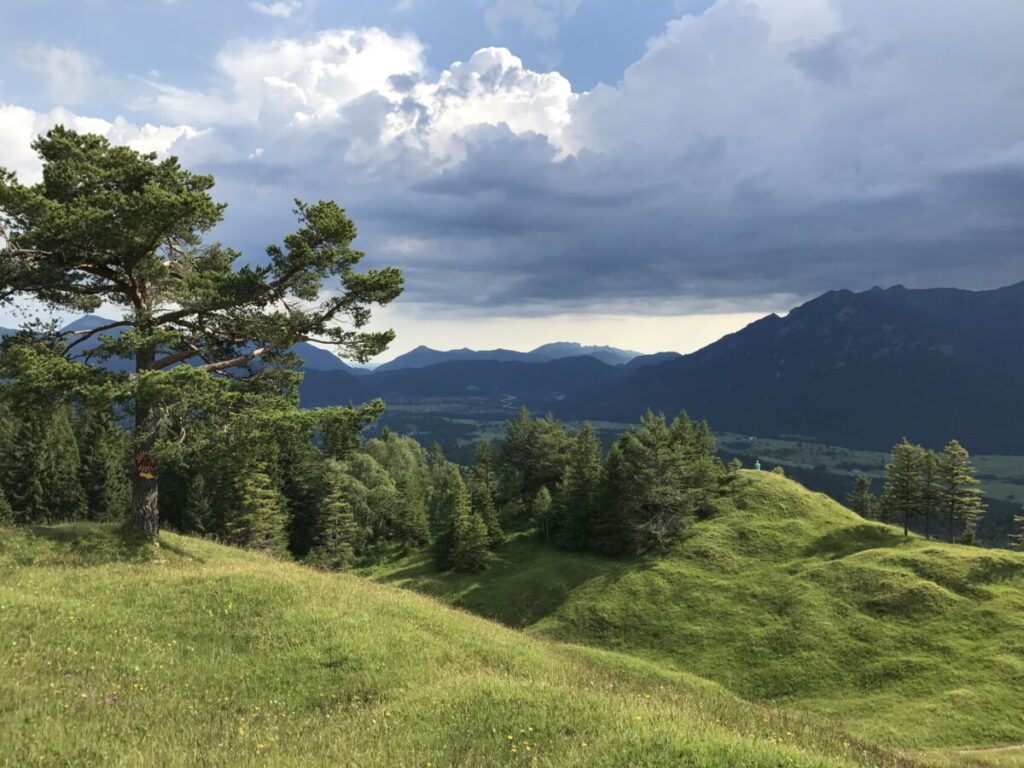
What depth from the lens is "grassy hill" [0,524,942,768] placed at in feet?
27.6

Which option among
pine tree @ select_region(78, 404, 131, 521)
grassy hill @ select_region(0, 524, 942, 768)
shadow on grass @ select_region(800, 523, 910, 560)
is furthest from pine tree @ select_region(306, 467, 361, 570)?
shadow on grass @ select_region(800, 523, 910, 560)

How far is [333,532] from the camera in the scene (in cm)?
6644

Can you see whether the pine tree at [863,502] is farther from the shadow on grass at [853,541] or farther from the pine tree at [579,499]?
the pine tree at [579,499]

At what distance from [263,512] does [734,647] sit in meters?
46.4

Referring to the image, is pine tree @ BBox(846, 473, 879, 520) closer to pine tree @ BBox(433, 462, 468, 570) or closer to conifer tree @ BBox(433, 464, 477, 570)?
conifer tree @ BBox(433, 464, 477, 570)

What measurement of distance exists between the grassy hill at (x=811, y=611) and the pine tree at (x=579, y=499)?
10.3ft

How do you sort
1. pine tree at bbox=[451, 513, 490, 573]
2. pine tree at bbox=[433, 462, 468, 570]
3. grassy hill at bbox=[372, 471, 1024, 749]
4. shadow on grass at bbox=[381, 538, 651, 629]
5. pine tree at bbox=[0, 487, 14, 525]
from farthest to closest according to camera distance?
pine tree at bbox=[433, 462, 468, 570], pine tree at bbox=[451, 513, 490, 573], shadow on grass at bbox=[381, 538, 651, 629], pine tree at bbox=[0, 487, 14, 525], grassy hill at bbox=[372, 471, 1024, 749]

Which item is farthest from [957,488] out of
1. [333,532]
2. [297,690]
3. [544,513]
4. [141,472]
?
[141,472]

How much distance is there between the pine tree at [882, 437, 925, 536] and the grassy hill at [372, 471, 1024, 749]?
9.32 ft

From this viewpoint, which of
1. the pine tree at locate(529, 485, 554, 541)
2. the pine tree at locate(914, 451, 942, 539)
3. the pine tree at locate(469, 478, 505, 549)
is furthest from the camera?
the pine tree at locate(469, 478, 505, 549)

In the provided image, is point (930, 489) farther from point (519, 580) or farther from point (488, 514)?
point (488, 514)

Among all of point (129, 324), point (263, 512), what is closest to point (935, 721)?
point (129, 324)

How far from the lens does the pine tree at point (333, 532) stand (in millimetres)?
64062

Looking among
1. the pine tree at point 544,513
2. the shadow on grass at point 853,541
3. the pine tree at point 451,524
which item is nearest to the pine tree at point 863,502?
the shadow on grass at point 853,541
